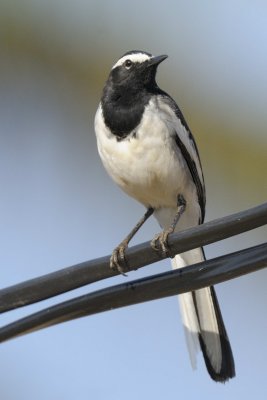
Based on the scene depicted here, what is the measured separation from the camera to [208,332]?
16.0 feet

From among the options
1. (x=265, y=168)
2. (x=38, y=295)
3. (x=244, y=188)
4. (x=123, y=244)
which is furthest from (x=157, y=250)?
(x=244, y=188)

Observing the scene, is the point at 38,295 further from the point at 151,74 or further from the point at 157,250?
the point at 151,74

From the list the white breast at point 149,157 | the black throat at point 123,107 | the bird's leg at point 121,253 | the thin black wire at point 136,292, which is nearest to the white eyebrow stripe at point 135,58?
the black throat at point 123,107

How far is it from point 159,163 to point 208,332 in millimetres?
940

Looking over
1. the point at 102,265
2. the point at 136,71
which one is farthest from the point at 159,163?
the point at 102,265

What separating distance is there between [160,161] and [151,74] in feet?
2.27

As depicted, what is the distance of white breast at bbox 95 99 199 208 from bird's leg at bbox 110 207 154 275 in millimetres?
286

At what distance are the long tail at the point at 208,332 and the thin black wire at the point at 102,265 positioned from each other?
4.44 feet

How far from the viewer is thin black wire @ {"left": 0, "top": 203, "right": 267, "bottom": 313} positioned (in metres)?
3.17

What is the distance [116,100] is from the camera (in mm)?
5453

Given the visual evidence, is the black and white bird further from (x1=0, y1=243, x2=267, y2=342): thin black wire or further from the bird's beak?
(x1=0, y1=243, x2=267, y2=342): thin black wire

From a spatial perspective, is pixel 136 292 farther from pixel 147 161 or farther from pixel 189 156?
pixel 189 156

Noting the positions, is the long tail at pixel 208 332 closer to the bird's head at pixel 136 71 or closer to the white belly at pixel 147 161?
the white belly at pixel 147 161

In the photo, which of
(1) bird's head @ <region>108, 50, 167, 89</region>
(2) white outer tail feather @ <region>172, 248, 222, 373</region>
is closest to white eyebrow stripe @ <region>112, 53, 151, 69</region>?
(1) bird's head @ <region>108, 50, 167, 89</region>
